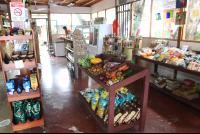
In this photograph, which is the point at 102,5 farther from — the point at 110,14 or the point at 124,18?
the point at 124,18

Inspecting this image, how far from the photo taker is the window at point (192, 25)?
13.9ft

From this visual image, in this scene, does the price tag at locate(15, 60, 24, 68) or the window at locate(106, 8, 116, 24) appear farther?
the window at locate(106, 8, 116, 24)

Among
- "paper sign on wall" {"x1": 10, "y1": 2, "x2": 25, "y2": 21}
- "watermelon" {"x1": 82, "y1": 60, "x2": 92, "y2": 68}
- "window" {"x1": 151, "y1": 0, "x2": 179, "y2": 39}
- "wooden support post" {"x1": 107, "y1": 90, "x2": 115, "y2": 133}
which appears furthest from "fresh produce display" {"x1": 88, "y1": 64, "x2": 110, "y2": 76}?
"window" {"x1": 151, "y1": 0, "x2": 179, "y2": 39}

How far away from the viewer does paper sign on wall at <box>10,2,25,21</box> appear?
2.87 m

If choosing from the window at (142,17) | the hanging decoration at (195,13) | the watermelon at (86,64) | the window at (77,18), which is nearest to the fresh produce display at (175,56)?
the hanging decoration at (195,13)

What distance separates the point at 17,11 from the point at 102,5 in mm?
7685

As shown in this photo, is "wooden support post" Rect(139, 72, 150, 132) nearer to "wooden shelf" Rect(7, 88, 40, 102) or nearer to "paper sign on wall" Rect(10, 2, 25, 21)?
"wooden shelf" Rect(7, 88, 40, 102)

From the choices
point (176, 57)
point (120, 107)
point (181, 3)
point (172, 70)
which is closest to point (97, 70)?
point (120, 107)

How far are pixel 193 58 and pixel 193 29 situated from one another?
3.92ft

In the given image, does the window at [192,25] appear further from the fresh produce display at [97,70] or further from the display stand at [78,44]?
the display stand at [78,44]

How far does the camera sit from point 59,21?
11.9 meters

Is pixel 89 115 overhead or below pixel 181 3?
below

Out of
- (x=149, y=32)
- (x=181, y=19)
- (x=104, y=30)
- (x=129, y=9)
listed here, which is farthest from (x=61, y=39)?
(x=181, y=19)

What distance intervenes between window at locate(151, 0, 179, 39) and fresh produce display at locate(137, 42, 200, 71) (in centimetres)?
52
